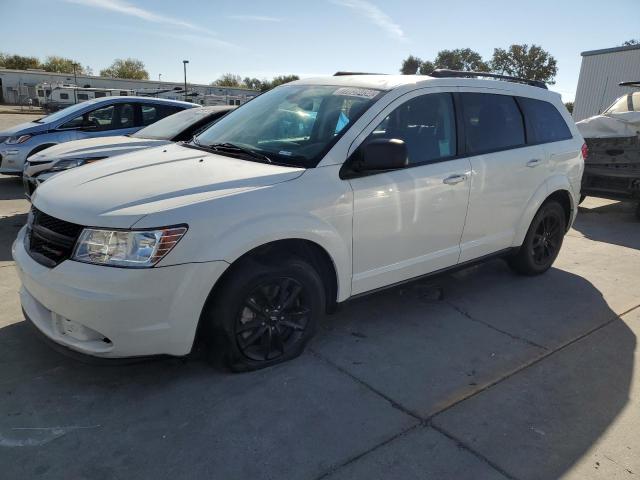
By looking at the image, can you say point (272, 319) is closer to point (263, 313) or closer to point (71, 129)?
point (263, 313)

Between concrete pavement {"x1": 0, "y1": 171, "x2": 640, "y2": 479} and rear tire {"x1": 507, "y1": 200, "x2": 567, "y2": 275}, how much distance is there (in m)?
0.87

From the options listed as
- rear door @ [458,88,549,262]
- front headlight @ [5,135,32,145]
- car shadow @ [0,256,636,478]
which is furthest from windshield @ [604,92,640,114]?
front headlight @ [5,135,32,145]

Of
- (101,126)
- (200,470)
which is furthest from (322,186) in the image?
(101,126)

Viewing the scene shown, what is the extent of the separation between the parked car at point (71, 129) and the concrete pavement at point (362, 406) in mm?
4853

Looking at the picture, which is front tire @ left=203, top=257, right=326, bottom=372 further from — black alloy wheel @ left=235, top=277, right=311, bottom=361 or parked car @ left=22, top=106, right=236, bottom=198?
parked car @ left=22, top=106, right=236, bottom=198

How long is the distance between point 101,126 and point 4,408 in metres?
6.46

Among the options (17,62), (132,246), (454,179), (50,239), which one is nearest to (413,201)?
(454,179)

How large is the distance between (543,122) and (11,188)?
27.8 feet

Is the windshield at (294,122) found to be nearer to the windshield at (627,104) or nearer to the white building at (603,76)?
the windshield at (627,104)

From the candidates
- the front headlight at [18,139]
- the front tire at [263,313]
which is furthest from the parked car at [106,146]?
the front tire at [263,313]

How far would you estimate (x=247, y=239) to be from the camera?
8.80 feet

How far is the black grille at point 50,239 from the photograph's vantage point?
8.55 ft

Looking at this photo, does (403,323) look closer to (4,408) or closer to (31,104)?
(4,408)

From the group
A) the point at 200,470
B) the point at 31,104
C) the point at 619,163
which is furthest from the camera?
the point at 31,104
